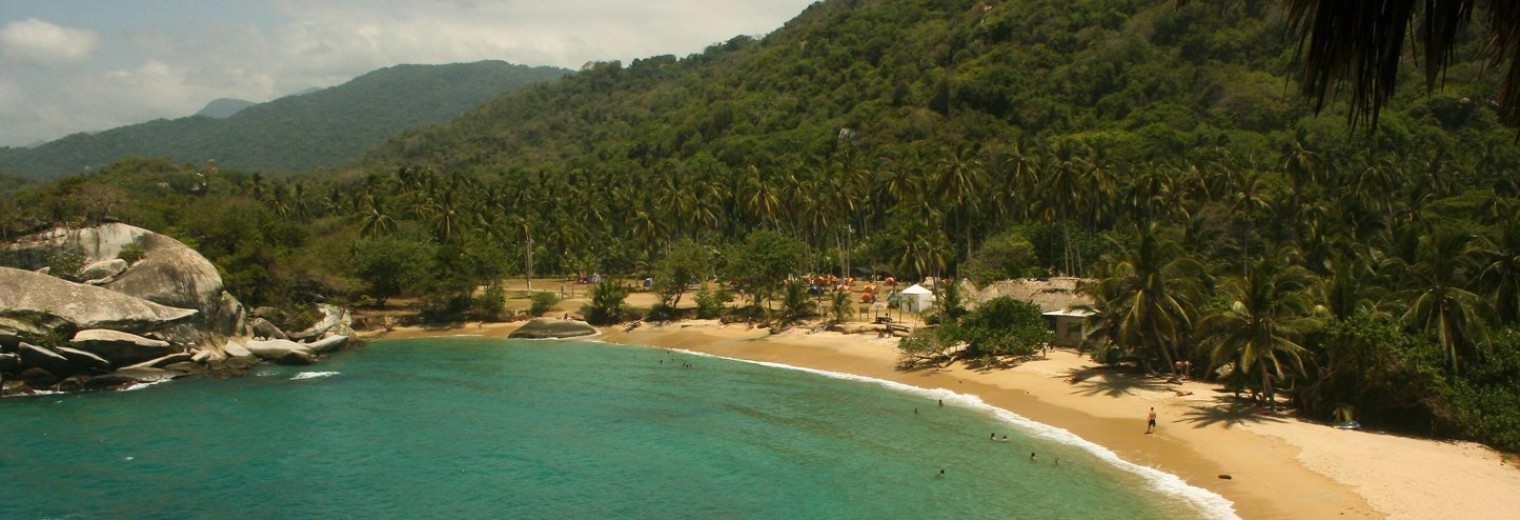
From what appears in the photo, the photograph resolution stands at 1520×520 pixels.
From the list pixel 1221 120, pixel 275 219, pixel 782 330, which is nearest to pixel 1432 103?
pixel 1221 120

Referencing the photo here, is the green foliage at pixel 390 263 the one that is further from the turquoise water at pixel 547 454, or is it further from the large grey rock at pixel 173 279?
the turquoise water at pixel 547 454

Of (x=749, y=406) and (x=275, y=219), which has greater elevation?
(x=275, y=219)

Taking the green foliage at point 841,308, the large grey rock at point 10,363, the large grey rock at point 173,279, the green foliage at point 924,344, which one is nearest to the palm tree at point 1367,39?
the green foliage at point 924,344

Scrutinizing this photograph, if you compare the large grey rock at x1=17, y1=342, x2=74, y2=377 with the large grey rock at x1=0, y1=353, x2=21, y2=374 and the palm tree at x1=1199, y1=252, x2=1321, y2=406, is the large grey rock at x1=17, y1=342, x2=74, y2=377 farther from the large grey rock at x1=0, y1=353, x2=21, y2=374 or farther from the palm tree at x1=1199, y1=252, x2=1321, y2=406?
the palm tree at x1=1199, y1=252, x2=1321, y2=406

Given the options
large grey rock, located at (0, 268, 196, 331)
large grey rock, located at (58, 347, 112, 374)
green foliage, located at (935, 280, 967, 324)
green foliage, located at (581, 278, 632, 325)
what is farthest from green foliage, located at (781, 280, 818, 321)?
large grey rock, located at (58, 347, 112, 374)

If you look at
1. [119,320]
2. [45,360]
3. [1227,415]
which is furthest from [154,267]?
[1227,415]

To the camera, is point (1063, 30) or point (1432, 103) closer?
point (1432, 103)

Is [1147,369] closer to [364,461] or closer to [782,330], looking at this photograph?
[782,330]
